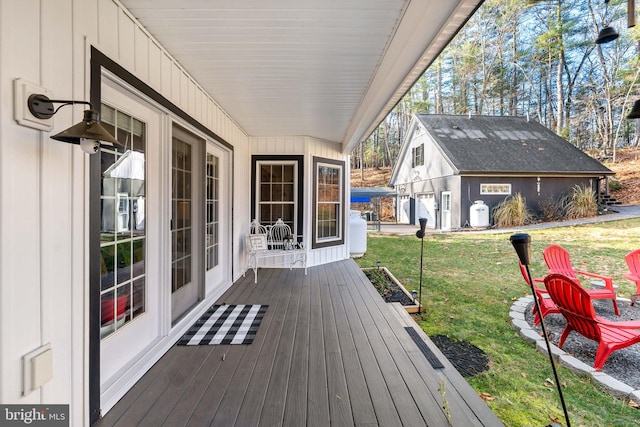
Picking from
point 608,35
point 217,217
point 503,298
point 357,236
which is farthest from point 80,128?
point 357,236

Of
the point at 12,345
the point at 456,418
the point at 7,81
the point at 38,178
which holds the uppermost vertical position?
the point at 7,81

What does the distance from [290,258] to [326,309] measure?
2261mm

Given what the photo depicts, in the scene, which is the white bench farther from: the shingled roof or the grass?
the shingled roof

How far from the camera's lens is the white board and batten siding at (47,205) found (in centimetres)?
116

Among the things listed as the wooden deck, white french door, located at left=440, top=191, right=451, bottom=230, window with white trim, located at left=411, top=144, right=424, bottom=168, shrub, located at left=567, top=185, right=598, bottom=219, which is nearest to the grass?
the wooden deck

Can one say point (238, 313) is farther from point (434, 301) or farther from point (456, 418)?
point (434, 301)

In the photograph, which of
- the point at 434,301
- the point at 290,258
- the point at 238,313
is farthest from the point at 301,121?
the point at 434,301

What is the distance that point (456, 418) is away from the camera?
5.53 ft

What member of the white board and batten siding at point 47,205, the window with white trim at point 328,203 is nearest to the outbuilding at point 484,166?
the window with white trim at point 328,203

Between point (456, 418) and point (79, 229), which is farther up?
point (79, 229)

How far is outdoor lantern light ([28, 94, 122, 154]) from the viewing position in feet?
4.06

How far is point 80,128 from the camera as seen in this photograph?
126 centimetres

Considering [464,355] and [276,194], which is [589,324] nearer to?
[464,355]

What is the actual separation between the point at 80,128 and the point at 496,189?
13.9 metres
